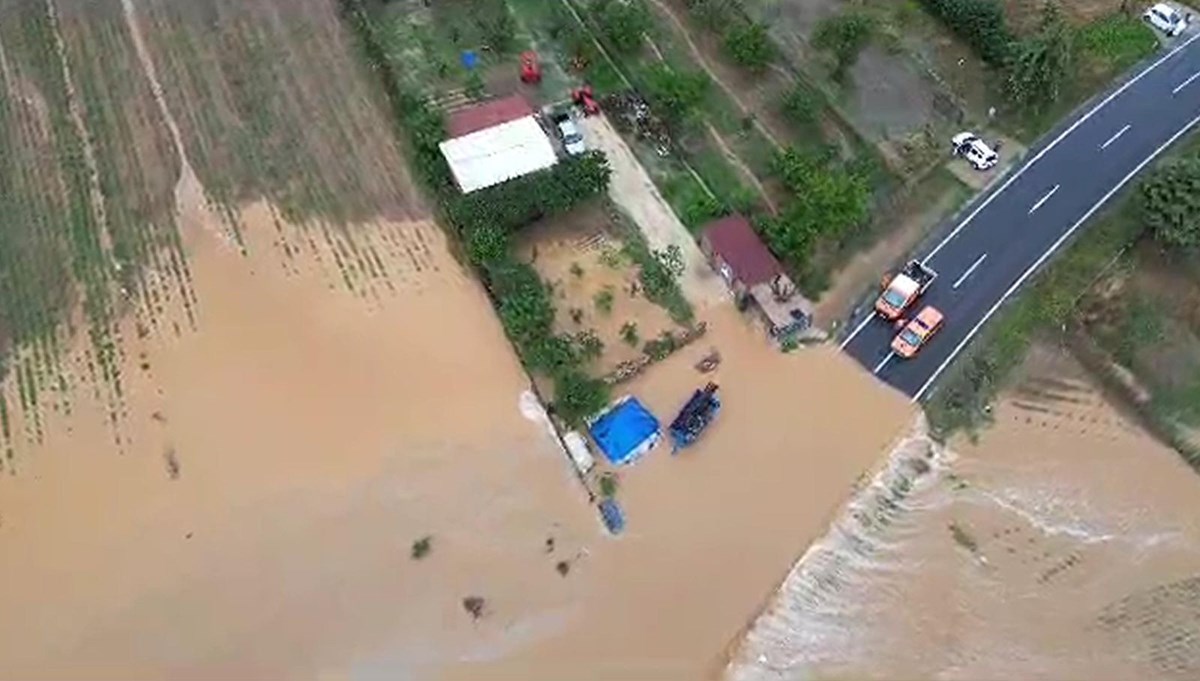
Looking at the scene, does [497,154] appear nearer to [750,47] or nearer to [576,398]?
[576,398]

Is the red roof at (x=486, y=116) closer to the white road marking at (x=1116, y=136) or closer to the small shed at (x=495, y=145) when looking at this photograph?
the small shed at (x=495, y=145)

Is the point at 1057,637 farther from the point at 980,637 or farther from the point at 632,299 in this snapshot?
the point at 632,299

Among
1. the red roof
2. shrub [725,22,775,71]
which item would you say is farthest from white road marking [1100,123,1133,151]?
the red roof

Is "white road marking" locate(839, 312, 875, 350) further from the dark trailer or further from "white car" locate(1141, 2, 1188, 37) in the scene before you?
"white car" locate(1141, 2, 1188, 37)

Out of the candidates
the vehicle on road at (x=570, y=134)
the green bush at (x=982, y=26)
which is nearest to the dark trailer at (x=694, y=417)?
the vehicle on road at (x=570, y=134)

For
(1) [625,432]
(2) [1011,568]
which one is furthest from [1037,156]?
(1) [625,432]

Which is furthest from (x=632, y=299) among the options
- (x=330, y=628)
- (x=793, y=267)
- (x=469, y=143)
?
(x=330, y=628)

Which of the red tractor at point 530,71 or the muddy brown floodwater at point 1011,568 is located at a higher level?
the red tractor at point 530,71
